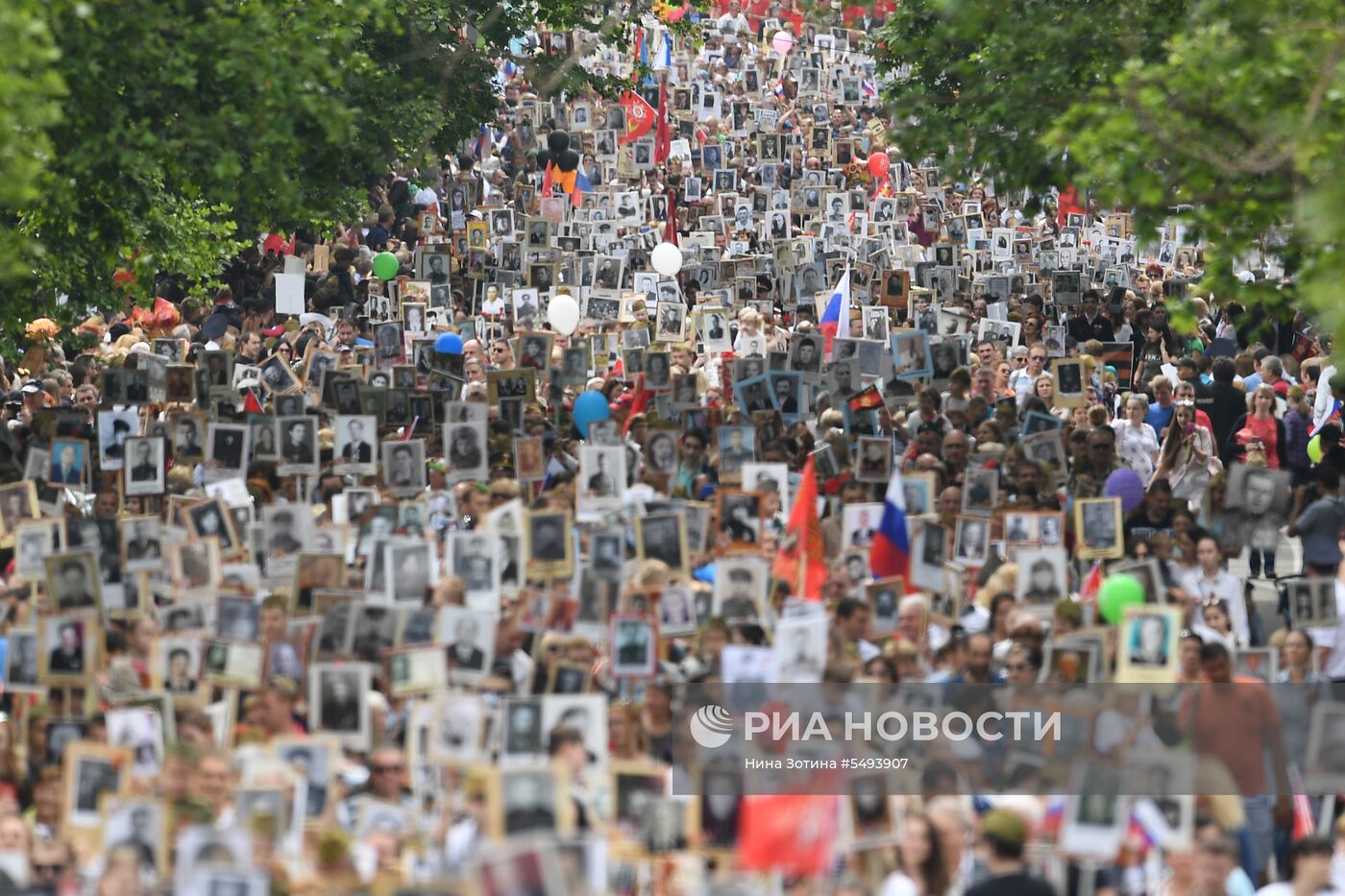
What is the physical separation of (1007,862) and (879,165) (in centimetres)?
3107

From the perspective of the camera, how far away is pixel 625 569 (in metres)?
14.6

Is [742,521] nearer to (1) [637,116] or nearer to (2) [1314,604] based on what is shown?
(2) [1314,604]

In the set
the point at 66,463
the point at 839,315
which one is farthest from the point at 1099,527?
the point at 839,315

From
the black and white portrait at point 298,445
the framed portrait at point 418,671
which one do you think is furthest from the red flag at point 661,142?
the framed portrait at point 418,671

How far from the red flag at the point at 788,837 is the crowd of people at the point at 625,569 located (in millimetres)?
16

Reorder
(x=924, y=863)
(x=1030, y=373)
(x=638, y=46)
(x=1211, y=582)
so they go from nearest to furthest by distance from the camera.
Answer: (x=924, y=863)
(x=1211, y=582)
(x=1030, y=373)
(x=638, y=46)

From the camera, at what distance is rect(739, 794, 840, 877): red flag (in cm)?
977

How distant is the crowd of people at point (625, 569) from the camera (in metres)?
10.2

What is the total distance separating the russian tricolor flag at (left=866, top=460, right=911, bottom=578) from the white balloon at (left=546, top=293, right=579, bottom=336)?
979 centimetres

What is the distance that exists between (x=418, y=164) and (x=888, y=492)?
17.3 meters

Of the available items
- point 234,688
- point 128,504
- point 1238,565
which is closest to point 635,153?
point 1238,565

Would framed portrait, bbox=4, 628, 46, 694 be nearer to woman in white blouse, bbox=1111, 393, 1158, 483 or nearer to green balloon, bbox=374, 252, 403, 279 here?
woman in white blouse, bbox=1111, 393, 1158, 483

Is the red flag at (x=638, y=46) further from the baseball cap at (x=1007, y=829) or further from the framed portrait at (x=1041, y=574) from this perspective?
the baseball cap at (x=1007, y=829)

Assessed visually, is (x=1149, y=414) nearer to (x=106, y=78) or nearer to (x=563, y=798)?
A: (x=106, y=78)
